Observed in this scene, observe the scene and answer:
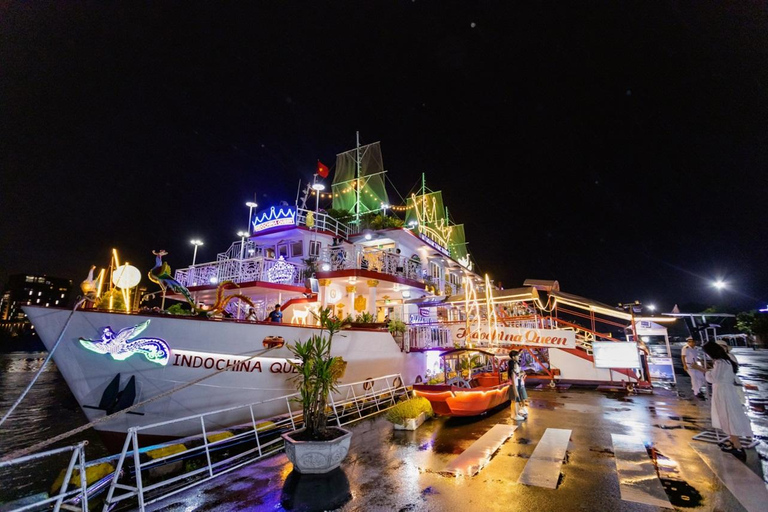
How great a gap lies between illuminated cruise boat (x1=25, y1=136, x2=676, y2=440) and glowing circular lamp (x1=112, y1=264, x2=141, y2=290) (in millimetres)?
81

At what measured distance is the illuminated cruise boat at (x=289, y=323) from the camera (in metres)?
8.66

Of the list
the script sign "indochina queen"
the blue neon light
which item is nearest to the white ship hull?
the blue neon light

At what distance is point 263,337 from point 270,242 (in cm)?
894

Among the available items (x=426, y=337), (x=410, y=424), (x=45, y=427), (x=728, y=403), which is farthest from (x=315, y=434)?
(x=45, y=427)

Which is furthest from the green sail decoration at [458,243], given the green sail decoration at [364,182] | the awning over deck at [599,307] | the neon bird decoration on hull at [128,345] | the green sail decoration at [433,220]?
the neon bird decoration on hull at [128,345]

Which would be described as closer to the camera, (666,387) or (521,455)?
(521,455)

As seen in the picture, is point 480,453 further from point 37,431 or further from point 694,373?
point 37,431

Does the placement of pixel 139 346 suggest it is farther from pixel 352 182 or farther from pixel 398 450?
pixel 352 182

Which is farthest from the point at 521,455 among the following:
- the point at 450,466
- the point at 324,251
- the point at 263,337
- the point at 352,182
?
the point at 352,182

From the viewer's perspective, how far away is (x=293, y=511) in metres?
5.02

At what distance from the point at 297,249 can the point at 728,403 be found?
16.1m

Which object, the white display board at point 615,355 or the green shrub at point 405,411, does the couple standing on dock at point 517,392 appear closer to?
the green shrub at point 405,411

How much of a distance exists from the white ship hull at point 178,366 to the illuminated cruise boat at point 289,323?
3 centimetres

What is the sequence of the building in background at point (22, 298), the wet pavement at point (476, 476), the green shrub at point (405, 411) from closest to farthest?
the wet pavement at point (476, 476)
the green shrub at point (405, 411)
the building in background at point (22, 298)
